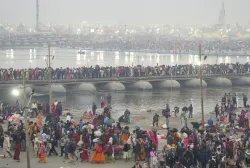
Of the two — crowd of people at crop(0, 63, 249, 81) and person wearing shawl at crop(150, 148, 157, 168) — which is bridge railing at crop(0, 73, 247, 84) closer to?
crowd of people at crop(0, 63, 249, 81)

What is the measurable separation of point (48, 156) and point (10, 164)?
186cm

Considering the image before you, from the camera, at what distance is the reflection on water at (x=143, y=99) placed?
4369 centimetres

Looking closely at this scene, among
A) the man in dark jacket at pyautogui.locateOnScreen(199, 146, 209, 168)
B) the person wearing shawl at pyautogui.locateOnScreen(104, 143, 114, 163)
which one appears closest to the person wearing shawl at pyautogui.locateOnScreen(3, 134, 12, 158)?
the person wearing shawl at pyautogui.locateOnScreen(104, 143, 114, 163)

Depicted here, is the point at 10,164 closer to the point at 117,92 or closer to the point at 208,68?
the point at 117,92

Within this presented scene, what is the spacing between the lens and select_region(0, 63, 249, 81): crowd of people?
46.8 meters

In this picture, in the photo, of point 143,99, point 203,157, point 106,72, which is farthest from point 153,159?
point 106,72

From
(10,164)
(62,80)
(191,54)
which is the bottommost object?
(10,164)

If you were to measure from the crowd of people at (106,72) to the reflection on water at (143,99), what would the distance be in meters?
2.11

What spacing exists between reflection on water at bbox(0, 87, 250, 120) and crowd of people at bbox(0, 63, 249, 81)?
2.11 m

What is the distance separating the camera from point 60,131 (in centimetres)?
2211

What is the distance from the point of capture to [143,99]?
48844 millimetres

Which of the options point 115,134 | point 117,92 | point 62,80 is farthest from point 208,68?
point 115,134

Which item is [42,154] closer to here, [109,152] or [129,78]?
[109,152]

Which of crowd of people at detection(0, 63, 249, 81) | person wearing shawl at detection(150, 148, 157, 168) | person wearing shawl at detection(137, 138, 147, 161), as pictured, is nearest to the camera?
person wearing shawl at detection(150, 148, 157, 168)
